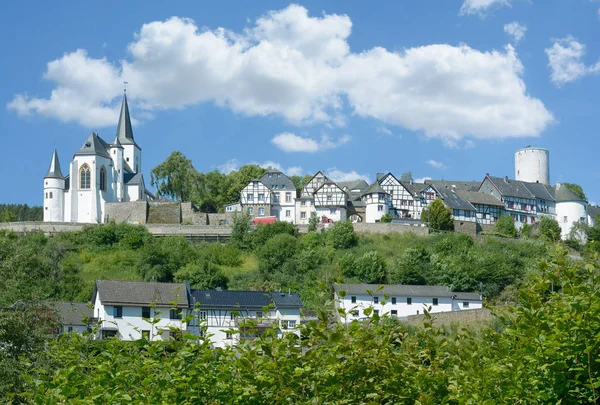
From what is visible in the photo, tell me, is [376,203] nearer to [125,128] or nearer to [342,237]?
[342,237]

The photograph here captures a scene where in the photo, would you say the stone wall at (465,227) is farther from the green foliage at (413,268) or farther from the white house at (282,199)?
A: the white house at (282,199)

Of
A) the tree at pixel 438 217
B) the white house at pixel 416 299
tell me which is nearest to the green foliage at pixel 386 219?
the tree at pixel 438 217

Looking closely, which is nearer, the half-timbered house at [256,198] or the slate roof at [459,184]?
the half-timbered house at [256,198]

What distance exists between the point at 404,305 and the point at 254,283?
9555mm

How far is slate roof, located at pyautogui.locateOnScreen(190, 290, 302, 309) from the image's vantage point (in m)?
44.6

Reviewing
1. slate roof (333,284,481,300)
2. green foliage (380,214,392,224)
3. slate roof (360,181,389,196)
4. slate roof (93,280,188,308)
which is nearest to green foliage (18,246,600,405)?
slate roof (93,280,188,308)

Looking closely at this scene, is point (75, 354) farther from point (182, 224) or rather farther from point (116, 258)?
point (182, 224)

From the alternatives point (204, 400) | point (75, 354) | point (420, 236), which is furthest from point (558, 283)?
point (420, 236)

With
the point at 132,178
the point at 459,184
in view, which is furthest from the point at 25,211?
the point at 459,184

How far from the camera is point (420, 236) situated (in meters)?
63.8

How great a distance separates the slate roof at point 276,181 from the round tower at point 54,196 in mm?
16846

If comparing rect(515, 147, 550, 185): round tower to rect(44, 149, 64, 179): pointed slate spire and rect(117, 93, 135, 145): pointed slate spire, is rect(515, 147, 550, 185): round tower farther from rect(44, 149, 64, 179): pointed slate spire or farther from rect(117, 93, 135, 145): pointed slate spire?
rect(44, 149, 64, 179): pointed slate spire

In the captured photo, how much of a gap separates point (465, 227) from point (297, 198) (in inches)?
576

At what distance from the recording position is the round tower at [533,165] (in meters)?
87.4
